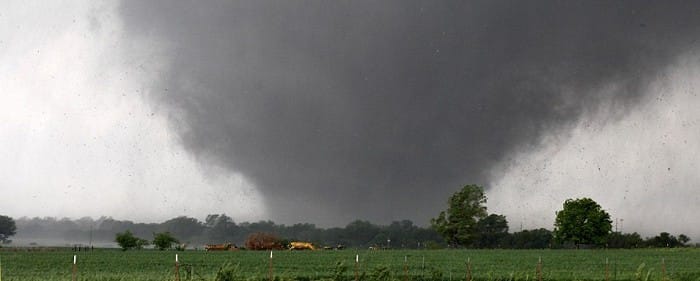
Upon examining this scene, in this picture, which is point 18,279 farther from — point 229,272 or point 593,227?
point 593,227

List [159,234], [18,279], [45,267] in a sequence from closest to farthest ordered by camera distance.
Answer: [18,279] < [45,267] < [159,234]

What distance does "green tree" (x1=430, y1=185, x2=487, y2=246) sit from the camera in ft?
446

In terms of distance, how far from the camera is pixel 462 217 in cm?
13712

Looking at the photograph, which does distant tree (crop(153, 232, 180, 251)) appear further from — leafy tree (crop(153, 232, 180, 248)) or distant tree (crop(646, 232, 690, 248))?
distant tree (crop(646, 232, 690, 248))

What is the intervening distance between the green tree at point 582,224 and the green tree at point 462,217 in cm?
1710

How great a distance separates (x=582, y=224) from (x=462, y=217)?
84.4 feet

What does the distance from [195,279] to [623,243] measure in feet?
579

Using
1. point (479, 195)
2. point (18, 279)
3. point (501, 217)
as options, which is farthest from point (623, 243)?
point (18, 279)

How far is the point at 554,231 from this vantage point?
13988 cm

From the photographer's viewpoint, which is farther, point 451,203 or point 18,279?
point 451,203

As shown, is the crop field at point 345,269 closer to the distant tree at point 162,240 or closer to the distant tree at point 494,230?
the distant tree at point 162,240

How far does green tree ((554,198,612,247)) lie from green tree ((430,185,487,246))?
56.1 ft

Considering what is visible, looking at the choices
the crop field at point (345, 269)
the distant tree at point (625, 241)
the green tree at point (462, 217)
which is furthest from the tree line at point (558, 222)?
the crop field at point (345, 269)

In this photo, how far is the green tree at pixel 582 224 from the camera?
134 m
